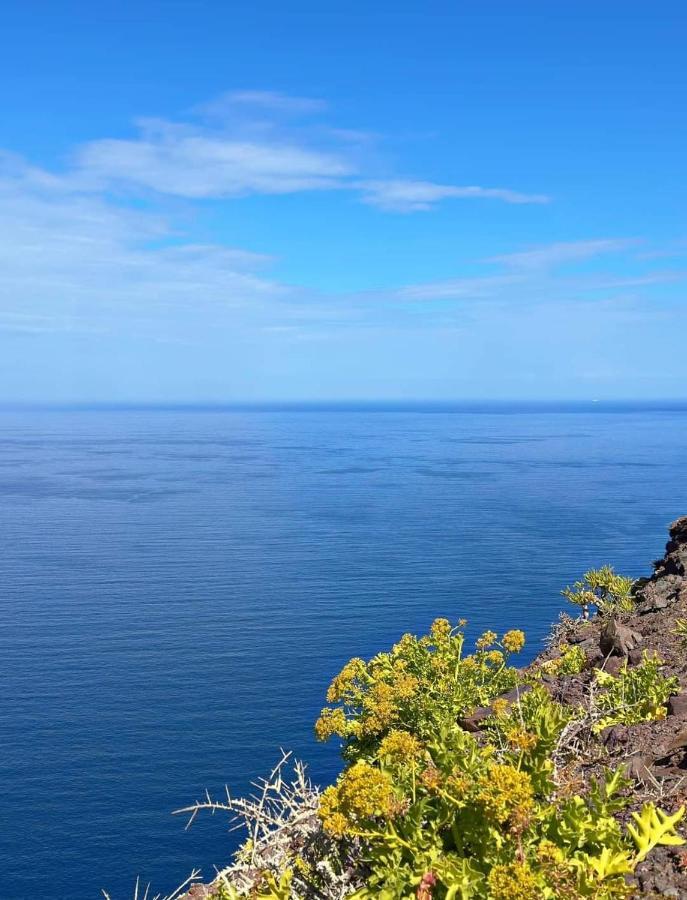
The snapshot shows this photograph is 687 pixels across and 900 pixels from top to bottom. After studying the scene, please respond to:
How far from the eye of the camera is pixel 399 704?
12516mm

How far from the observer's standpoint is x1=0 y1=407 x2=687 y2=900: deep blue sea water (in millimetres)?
42281

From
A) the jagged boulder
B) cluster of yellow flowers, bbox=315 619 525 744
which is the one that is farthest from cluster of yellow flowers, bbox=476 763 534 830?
the jagged boulder

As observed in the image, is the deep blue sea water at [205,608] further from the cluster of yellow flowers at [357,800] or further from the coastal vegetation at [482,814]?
the cluster of yellow flowers at [357,800]

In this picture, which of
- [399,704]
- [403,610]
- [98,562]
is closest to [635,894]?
[399,704]

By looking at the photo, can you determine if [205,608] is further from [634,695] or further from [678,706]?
[678,706]

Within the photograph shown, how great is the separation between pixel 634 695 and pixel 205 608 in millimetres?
63316

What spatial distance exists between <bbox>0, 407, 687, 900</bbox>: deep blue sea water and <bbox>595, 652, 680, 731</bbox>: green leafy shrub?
28297 mm

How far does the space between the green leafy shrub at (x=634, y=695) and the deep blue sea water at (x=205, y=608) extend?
2830 cm

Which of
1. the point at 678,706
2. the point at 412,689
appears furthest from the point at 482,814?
the point at 678,706

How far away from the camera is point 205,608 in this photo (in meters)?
72.9

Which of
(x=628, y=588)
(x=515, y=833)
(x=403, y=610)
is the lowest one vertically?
(x=403, y=610)

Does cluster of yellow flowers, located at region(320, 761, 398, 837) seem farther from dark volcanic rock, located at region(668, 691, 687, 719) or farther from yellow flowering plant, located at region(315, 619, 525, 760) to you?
dark volcanic rock, located at region(668, 691, 687, 719)

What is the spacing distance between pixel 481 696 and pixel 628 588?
17981mm

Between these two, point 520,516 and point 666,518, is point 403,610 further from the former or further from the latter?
point 666,518
